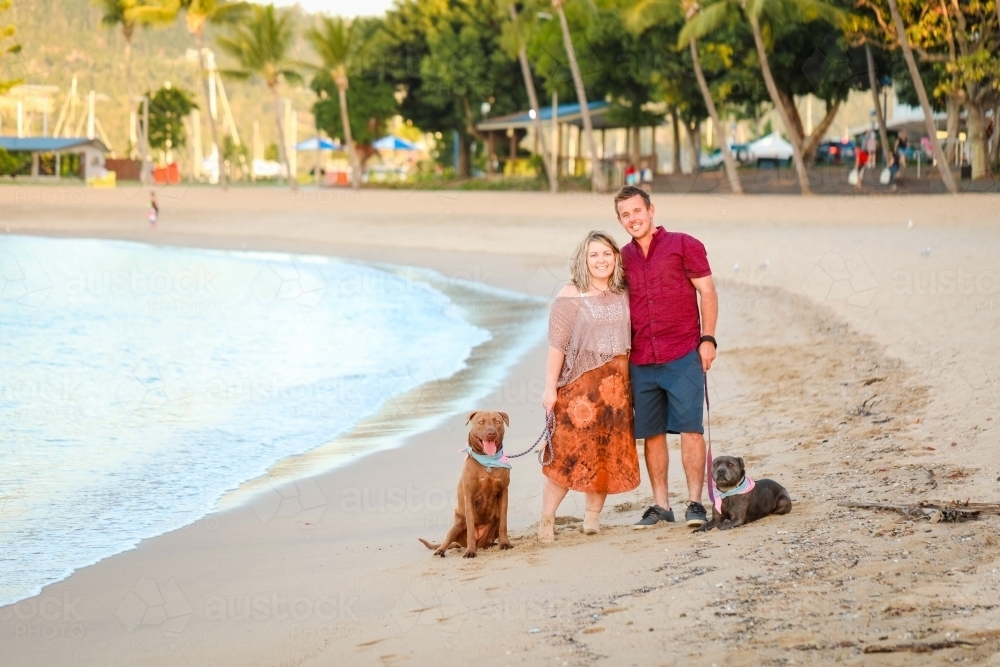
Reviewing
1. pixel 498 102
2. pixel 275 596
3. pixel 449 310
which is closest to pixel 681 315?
pixel 275 596

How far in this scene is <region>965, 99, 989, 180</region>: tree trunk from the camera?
29.2 meters

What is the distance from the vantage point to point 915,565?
3.94 metres

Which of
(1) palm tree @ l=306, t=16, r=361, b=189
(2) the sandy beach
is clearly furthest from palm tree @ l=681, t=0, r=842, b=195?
(1) palm tree @ l=306, t=16, r=361, b=189

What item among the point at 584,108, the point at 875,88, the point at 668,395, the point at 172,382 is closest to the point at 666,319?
the point at 668,395

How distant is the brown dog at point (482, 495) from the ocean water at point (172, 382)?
1.86m

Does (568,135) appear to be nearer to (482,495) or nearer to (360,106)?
(360,106)

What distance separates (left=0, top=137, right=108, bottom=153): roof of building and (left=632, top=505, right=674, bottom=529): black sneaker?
63261mm

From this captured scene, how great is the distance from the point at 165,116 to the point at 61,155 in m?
8.12

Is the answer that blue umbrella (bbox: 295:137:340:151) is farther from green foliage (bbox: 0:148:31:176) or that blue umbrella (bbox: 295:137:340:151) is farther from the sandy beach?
the sandy beach

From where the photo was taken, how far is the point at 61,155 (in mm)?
65250

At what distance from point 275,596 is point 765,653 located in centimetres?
219

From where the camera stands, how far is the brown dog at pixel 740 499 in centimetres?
491

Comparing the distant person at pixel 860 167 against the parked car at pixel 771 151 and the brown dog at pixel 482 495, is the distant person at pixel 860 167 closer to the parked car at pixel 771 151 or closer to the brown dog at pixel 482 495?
the parked car at pixel 771 151

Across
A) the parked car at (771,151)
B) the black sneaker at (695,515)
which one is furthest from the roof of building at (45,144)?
the black sneaker at (695,515)
